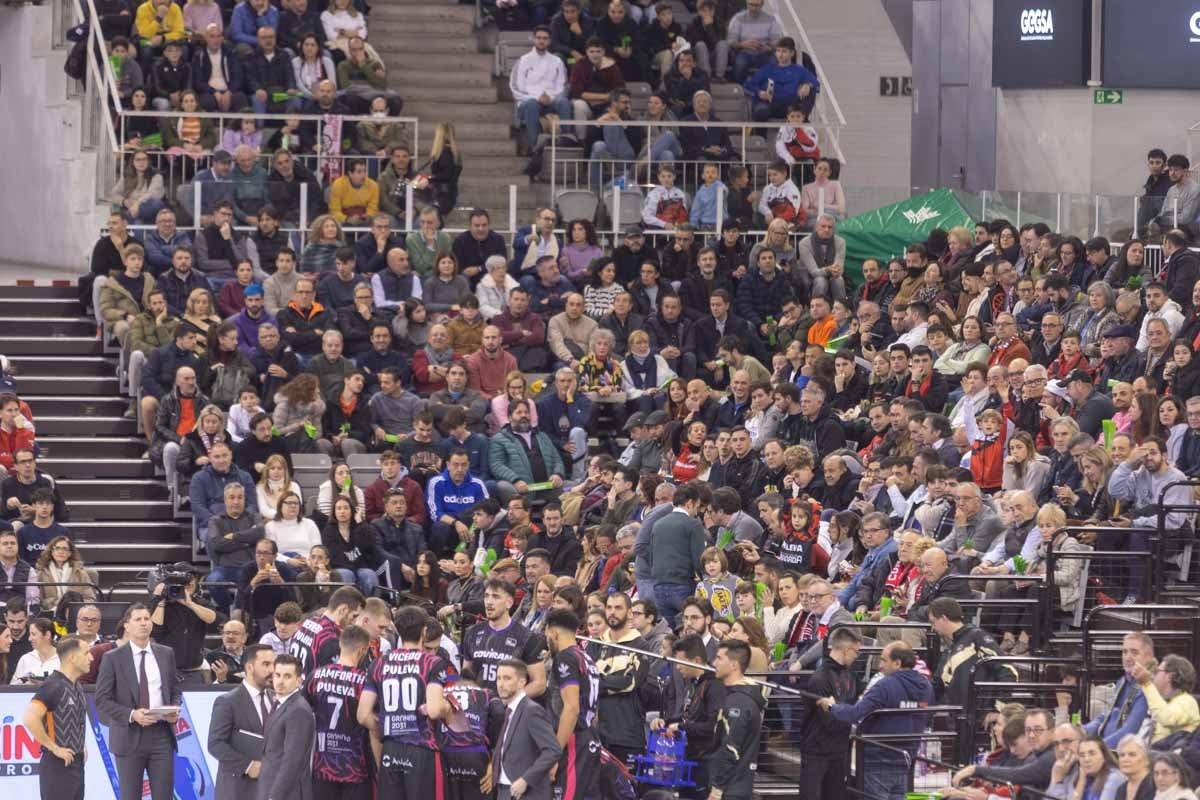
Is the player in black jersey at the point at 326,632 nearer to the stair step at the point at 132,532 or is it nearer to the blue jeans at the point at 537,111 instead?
the stair step at the point at 132,532

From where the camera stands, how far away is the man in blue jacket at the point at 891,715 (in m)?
13.7

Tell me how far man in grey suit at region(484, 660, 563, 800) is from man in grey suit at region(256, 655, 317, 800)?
1.30m

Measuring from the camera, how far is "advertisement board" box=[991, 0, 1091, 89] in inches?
993

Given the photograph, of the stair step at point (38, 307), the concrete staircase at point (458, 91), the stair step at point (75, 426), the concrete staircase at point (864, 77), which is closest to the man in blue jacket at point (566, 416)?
the stair step at point (75, 426)

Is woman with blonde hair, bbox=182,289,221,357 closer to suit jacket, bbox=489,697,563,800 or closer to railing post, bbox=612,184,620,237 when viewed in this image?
railing post, bbox=612,184,620,237

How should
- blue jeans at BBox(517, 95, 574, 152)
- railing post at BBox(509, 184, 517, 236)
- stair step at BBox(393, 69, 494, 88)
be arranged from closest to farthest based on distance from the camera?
railing post at BBox(509, 184, 517, 236) → blue jeans at BBox(517, 95, 574, 152) → stair step at BBox(393, 69, 494, 88)

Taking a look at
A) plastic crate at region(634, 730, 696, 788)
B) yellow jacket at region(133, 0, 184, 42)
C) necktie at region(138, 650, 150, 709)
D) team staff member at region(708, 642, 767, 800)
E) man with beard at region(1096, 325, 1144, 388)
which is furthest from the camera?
yellow jacket at region(133, 0, 184, 42)

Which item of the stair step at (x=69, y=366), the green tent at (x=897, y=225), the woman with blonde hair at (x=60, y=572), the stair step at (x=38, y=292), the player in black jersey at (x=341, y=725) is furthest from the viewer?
the green tent at (x=897, y=225)

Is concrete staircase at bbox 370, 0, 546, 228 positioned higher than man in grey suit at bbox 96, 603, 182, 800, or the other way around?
concrete staircase at bbox 370, 0, 546, 228

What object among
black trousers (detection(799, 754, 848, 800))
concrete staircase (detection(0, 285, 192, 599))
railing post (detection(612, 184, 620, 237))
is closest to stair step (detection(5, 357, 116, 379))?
concrete staircase (detection(0, 285, 192, 599))

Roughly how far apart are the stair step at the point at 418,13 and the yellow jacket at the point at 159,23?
3473 millimetres

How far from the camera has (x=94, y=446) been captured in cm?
2275

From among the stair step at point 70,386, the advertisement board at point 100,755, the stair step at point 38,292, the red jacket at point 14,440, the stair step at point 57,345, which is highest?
the stair step at point 38,292

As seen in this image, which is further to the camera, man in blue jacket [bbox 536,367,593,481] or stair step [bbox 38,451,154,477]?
stair step [bbox 38,451,154,477]
